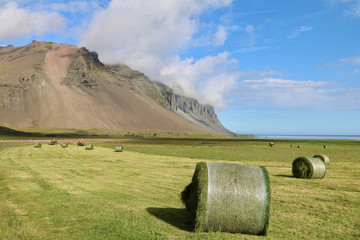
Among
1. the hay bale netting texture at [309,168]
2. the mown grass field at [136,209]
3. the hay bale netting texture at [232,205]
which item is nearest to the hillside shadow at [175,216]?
the mown grass field at [136,209]

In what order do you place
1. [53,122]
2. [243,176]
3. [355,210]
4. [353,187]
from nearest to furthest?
[243,176], [355,210], [353,187], [53,122]

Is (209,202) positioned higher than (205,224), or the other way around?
(209,202)

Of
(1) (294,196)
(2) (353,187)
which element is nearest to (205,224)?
(1) (294,196)

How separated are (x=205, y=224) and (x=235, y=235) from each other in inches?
39.2

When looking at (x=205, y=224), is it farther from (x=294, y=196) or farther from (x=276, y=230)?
(x=294, y=196)

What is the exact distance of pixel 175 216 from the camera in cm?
1171

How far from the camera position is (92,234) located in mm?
9523

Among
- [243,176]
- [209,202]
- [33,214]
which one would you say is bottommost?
[33,214]

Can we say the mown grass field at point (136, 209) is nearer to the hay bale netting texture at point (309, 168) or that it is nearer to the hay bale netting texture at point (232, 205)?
the hay bale netting texture at point (232, 205)

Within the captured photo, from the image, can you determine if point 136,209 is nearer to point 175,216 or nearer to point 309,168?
point 175,216

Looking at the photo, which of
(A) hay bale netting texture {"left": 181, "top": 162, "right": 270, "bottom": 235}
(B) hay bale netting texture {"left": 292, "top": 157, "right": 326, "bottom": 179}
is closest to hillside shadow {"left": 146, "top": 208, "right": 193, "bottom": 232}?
(A) hay bale netting texture {"left": 181, "top": 162, "right": 270, "bottom": 235}

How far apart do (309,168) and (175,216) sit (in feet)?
44.7

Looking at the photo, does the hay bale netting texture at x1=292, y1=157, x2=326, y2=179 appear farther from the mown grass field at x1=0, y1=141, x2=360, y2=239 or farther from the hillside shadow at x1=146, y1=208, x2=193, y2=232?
the hillside shadow at x1=146, y1=208, x2=193, y2=232

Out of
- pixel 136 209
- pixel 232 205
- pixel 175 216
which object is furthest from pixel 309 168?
pixel 136 209
